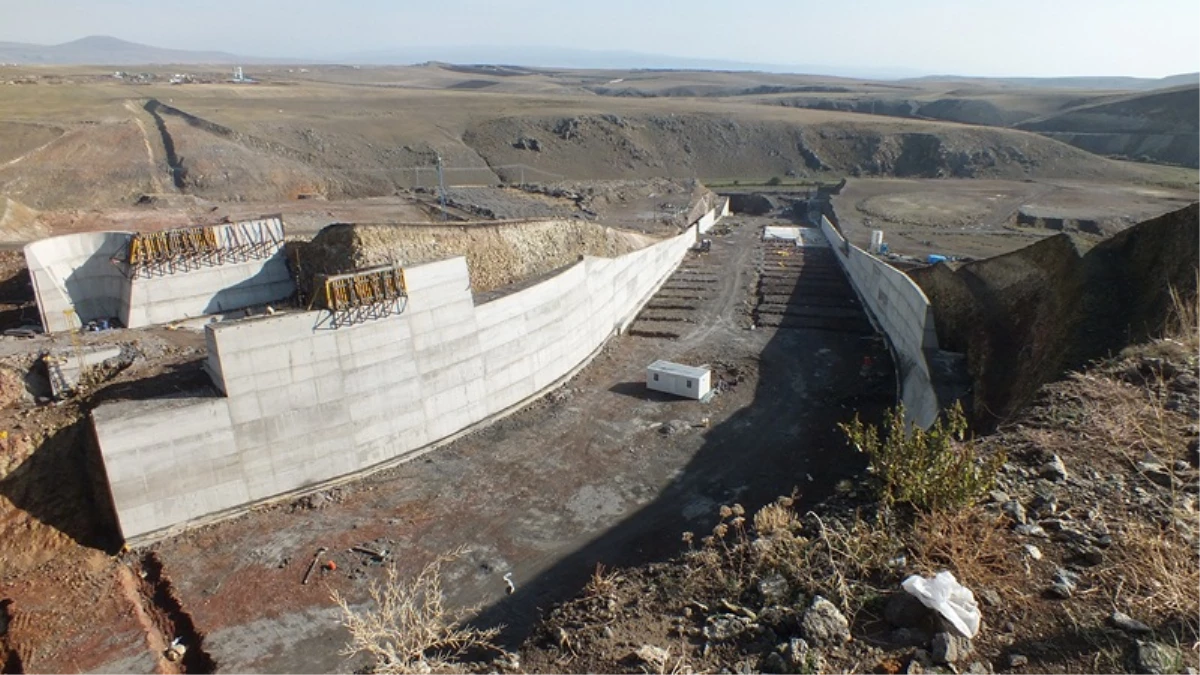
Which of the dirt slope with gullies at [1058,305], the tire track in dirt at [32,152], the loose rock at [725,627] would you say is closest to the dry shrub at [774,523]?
the loose rock at [725,627]

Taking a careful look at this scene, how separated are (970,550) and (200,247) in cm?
2602

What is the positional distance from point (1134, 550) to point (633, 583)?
274 inches

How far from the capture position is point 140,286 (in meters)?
23.8

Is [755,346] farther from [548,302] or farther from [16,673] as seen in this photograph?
[16,673]

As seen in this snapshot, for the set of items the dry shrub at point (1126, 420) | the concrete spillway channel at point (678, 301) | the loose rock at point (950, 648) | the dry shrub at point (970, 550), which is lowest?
the concrete spillway channel at point (678, 301)

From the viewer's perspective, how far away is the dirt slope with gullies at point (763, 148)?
67.2m

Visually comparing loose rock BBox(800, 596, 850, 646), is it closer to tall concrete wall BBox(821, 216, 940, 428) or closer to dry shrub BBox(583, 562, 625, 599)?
dry shrub BBox(583, 562, 625, 599)

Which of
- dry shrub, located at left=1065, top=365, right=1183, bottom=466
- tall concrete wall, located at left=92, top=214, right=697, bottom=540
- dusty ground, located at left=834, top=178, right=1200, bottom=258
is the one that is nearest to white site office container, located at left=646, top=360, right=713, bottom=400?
tall concrete wall, located at left=92, top=214, right=697, bottom=540

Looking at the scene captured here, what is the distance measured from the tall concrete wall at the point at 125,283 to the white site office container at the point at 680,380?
15.6 metres

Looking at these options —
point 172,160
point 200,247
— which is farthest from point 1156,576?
point 172,160

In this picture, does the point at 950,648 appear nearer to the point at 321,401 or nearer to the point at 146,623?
the point at 146,623

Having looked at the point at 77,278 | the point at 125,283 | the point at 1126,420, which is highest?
the point at 1126,420

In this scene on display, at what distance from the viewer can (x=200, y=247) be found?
25.0m

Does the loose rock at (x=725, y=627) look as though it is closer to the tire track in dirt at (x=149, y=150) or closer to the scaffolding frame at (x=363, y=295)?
the scaffolding frame at (x=363, y=295)
